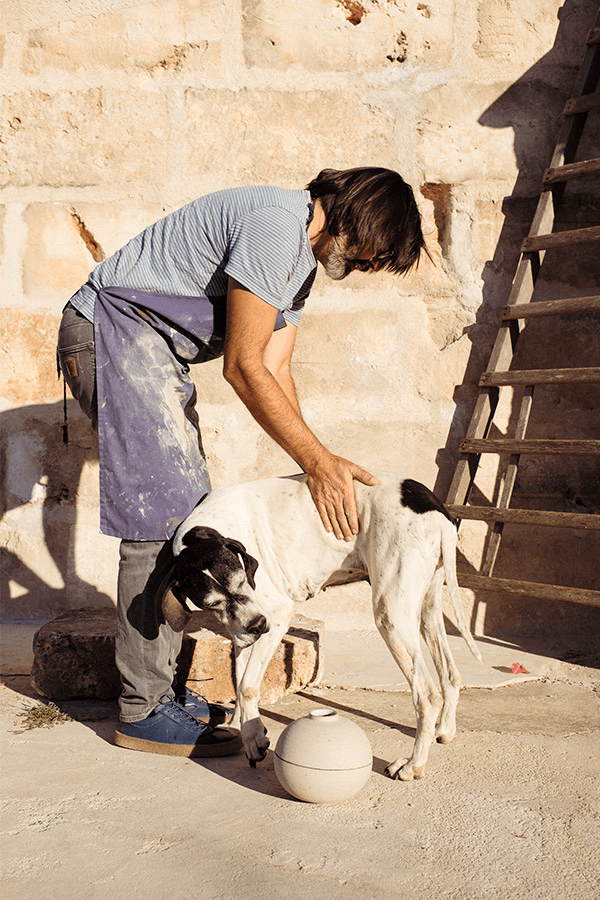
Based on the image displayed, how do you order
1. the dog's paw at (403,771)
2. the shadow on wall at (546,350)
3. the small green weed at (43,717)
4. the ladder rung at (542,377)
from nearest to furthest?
the dog's paw at (403,771) → the small green weed at (43,717) → the ladder rung at (542,377) → the shadow on wall at (546,350)

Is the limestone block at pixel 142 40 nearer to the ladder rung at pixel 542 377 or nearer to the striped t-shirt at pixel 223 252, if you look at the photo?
the striped t-shirt at pixel 223 252

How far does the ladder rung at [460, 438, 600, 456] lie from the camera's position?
10.0 ft

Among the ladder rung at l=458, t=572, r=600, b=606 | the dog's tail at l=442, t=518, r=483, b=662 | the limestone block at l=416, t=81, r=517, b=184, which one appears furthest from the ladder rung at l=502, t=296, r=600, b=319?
the dog's tail at l=442, t=518, r=483, b=662

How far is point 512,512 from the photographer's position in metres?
3.24

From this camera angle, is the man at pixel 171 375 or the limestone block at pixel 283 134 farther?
the limestone block at pixel 283 134

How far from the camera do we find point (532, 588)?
3129 mm

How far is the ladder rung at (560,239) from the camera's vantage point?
129 inches

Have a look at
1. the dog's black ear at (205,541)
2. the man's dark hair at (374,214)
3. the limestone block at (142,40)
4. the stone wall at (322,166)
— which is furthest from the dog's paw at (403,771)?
the limestone block at (142,40)

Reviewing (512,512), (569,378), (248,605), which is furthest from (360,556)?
(569,378)

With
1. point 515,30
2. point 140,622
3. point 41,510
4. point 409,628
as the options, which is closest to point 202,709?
point 140,622

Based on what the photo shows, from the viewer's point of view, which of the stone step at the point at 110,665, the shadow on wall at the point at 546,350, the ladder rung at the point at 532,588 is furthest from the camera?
the shadow on wall at the point at 546,350

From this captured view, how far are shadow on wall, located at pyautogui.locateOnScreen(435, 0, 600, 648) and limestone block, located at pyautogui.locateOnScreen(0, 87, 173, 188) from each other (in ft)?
4.97

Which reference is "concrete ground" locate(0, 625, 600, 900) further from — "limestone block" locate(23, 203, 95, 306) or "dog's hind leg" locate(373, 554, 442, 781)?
Result: "limestone block" locate(23, 203, 95, 306)

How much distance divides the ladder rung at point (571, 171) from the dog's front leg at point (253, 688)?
2.30 m
